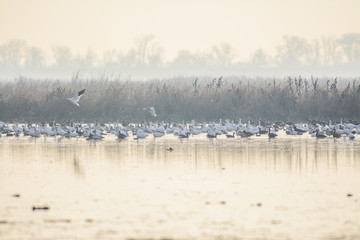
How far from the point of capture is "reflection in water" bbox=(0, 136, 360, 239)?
882 cm

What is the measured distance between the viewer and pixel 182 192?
1138 centimetres

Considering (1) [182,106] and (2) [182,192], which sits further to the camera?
(1) [182,106]

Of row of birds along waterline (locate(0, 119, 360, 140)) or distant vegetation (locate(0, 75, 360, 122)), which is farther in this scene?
distant vegetation (locate(0, 75, 360, 122))

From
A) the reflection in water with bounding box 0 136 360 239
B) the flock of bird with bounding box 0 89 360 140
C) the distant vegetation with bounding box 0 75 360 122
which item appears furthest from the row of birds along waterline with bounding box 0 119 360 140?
the distant vegetation with bounding box 0 75 360 122

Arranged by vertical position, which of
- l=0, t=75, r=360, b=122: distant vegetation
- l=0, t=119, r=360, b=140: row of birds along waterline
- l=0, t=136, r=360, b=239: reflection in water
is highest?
l=0, t=75, r=360, b=122: distant vegetation

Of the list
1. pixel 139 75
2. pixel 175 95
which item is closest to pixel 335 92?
pixel 175 95

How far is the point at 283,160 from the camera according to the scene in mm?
15734

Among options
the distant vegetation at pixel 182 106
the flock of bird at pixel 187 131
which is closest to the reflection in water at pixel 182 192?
the flock of bird at pixel 187 131

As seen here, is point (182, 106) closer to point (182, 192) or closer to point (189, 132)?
point (189, 132)

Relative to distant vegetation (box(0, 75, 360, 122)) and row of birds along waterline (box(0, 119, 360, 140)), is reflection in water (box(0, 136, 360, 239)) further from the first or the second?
distant vegetation (box(0, 75, 360, 122))

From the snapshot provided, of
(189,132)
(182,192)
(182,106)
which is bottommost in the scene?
(182,192)

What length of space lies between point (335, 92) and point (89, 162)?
44.4 ft

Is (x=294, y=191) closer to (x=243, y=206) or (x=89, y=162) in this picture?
(x=243, y=206)

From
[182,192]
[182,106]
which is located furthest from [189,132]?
[182,192]
